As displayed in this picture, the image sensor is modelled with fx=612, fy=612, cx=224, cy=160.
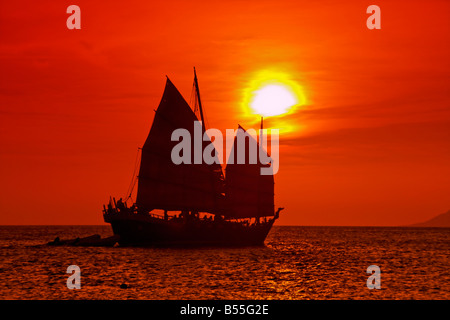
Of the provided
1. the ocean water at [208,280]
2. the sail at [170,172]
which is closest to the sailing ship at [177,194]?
the sail at [170,172]

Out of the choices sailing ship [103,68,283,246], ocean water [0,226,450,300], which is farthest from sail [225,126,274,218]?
ocean water [0,226,450,300]

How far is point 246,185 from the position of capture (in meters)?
93.8

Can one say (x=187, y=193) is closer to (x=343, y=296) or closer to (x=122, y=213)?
(x=122, y=213)

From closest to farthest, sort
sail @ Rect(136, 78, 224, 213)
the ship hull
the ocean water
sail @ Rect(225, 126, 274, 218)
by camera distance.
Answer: the ocean water
sail @ Rect(136, 78, 224, 213)
the ship hull
sail @ Rect(225, 126, 274, 218)

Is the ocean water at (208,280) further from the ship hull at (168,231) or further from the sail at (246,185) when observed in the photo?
the sail at (246,185)

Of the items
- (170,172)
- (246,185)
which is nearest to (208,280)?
(170,172)

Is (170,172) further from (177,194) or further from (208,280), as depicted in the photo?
(208,280)

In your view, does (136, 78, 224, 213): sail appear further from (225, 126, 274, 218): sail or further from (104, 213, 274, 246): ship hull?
(225, 126, 274, 218): sail

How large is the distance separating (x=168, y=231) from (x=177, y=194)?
5255 millimetres

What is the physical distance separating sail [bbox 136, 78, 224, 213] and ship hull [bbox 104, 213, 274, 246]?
222 cm

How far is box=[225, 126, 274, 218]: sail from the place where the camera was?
9125 cm

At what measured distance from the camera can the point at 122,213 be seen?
81.5 meters
